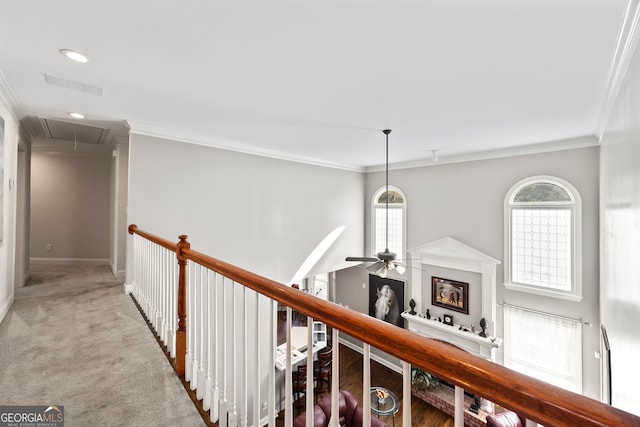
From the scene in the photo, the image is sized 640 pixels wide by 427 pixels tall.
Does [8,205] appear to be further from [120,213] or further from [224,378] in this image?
[224,378]

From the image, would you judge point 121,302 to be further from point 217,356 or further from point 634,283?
point 634,283

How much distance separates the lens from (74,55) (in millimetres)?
2178

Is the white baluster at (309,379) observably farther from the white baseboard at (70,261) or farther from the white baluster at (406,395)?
the white baseboard at (70,261)

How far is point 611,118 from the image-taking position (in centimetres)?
290

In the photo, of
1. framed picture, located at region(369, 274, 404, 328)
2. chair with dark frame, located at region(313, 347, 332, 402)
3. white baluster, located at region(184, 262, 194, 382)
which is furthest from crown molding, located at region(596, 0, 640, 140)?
framed picture, located at region(369, 274, 404, 328)

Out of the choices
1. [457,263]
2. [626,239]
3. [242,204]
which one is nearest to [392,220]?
[457,263]

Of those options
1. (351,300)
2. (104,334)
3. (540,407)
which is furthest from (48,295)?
(351,300)

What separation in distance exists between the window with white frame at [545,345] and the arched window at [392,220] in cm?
263

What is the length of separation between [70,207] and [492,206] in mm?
8509

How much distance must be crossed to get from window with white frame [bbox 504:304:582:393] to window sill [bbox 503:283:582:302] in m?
0.35

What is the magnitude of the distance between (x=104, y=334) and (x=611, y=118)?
5.27 m

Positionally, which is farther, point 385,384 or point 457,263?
point 385,384

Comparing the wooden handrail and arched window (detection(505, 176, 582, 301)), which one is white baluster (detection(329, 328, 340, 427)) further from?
arched window (detection(505, 176, 582, 301))

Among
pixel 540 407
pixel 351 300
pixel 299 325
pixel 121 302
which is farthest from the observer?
pixel 351 300
